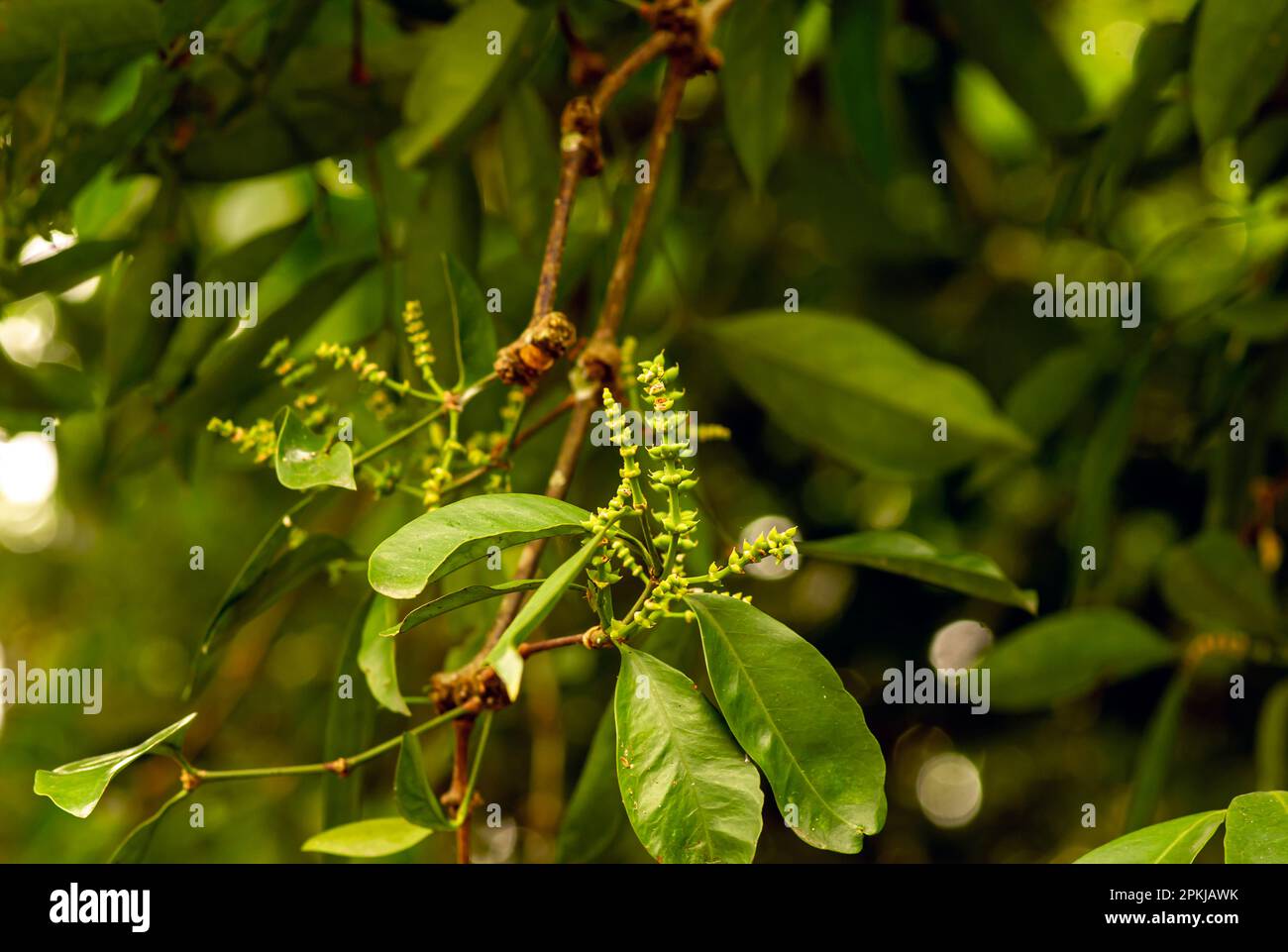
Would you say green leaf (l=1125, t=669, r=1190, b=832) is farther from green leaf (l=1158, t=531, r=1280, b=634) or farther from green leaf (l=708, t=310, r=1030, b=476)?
green leaf (l=708, t=310, r=1030, b=476)

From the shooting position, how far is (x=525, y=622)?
406 mm

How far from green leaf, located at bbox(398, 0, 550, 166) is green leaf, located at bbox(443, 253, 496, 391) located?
Answer: 154 millimetres

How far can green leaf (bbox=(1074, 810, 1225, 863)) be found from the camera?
0.54m

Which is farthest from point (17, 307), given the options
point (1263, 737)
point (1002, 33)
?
point (1263, 737)

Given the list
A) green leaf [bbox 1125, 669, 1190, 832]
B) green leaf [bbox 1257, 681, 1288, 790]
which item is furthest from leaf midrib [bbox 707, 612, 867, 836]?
green leaf [bbox 1257, 681, 1288, 790]

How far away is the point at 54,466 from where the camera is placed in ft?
4.50

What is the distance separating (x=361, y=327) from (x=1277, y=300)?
3.16 feet

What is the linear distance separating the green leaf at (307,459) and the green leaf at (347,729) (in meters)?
0.17

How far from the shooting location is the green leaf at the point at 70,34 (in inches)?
30.9

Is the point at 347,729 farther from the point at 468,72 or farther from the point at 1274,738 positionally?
the point at 1274,738
